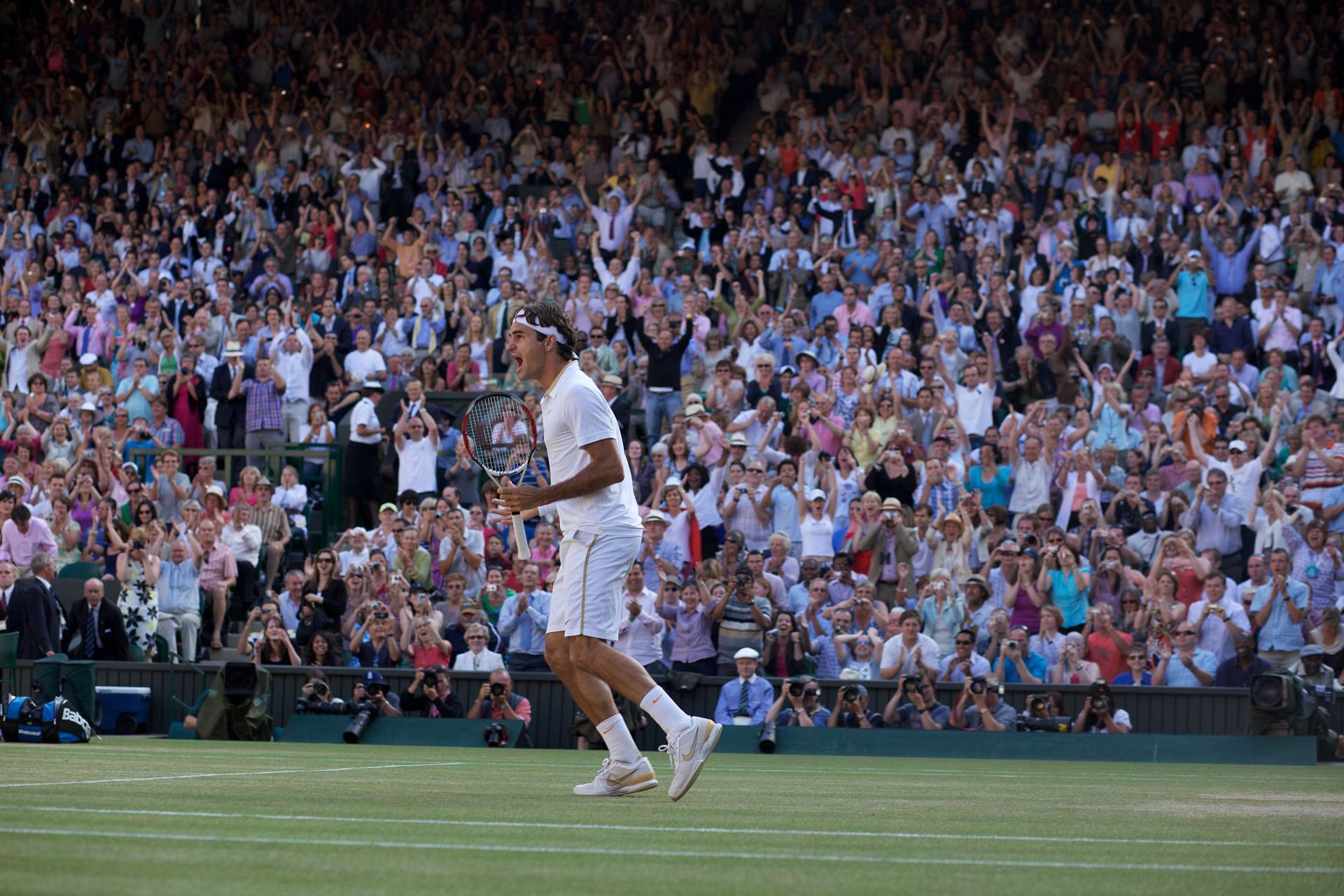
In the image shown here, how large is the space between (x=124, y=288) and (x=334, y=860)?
21.2 m

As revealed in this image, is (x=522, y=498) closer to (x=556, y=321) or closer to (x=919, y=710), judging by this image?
(x=556, y=321)

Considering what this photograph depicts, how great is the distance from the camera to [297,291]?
81.5 ft

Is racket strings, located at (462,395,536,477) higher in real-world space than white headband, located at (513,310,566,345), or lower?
lower

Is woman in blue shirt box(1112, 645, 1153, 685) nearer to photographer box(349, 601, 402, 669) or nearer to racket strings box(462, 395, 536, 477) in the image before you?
photographer box(349, 601, 402, 669)

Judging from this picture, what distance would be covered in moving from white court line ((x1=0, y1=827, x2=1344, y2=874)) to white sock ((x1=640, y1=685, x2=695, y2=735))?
192cm

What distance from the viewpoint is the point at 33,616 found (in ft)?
54.4

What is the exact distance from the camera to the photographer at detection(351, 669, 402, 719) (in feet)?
51.1

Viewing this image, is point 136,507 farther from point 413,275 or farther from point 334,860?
point 334,860

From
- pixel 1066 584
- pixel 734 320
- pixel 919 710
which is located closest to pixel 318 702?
pixel 919 710

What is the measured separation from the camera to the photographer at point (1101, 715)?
14617 mm

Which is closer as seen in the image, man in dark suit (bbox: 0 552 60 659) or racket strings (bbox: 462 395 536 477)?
racket strings (bbox: 462 395 536 477)

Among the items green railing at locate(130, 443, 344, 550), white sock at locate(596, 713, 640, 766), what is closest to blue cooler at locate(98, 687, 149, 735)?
green railing at locate(130, 443, 344, 550)

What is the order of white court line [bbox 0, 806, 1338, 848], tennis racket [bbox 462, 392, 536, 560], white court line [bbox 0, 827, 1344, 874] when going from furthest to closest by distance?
tennis racket [bbox 462, 392, 536, 560] → white court line [bbox 0, 806, 1338, 848] → white court line [bbox 0, 827, 1344, 874]

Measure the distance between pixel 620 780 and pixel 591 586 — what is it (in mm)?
844
